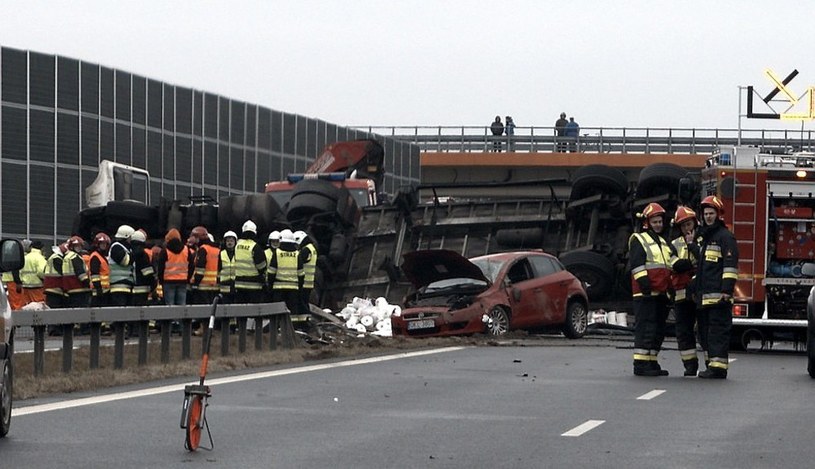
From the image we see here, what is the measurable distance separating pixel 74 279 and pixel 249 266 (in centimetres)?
364

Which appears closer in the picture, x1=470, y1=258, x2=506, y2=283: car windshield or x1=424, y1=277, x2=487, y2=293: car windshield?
x1=424, y1=277, x2=487, y2=293: car windshield

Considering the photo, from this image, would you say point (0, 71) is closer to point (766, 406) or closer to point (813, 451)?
point (766, 406)

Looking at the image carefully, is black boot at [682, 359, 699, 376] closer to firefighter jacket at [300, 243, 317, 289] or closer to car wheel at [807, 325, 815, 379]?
car wheel at [807, 325, 815, 379]

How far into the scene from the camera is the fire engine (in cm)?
2705

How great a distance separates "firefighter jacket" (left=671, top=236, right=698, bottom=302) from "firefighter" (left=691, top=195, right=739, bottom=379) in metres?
0.14

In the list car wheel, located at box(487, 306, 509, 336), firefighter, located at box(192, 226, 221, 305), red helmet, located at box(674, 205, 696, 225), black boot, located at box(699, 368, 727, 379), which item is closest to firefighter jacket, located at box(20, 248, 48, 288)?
firefighter, located at box(192, 226, 221, 305)

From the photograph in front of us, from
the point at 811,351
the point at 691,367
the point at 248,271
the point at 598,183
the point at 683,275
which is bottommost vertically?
the point at 691,367

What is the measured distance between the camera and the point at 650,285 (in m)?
20.5

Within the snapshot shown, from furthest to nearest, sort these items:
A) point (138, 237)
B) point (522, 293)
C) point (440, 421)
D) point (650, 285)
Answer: point (138, 237)
point (522, 293)
point (650, 285)
point (440, 421)

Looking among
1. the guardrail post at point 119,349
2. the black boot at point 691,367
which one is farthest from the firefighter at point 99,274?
the black boot at point 691,367

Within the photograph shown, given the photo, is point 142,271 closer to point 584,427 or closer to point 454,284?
point 454,284

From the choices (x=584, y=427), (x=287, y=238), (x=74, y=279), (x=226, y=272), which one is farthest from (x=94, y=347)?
(x=74, y=279)

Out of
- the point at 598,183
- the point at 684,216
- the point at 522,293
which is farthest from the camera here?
the point at 598,183

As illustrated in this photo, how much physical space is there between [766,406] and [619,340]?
13.5 meters
